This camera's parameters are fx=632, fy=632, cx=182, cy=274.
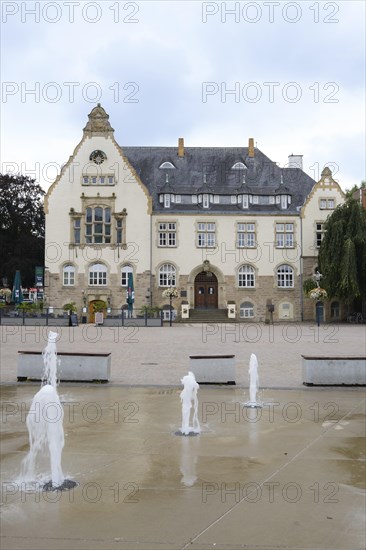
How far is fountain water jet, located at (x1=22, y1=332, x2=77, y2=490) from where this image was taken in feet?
23.7

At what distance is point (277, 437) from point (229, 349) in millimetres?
15796

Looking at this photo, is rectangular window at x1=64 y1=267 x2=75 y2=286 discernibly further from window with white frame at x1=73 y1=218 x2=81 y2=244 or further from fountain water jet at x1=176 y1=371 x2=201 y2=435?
fountain water jet at x1=176 y1=371 x2=201 y2=435

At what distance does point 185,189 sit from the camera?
56.0m

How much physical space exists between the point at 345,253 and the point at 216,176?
15002mm

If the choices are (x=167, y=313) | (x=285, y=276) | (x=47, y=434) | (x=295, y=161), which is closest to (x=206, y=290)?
(x=167, y=313)

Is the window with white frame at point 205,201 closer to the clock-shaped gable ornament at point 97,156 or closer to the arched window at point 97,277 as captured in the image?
the clock-shaped gable ornament at point 97,156

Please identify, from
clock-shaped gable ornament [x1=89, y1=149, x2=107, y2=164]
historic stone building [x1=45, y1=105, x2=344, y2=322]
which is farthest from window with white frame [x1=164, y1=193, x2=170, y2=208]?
clock-shaped gable ornament [x1=89, y1=149, x2=107, y2=164]

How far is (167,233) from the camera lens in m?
54.5

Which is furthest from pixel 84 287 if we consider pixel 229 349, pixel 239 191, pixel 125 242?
pixel 229 349

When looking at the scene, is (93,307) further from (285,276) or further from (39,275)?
(285,276)

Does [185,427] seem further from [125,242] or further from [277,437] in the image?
[125,242]

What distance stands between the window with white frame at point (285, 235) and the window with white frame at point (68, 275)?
17814 mm

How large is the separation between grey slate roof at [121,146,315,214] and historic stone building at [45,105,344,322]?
0.66ft

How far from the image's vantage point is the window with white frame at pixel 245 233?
55.1 m
